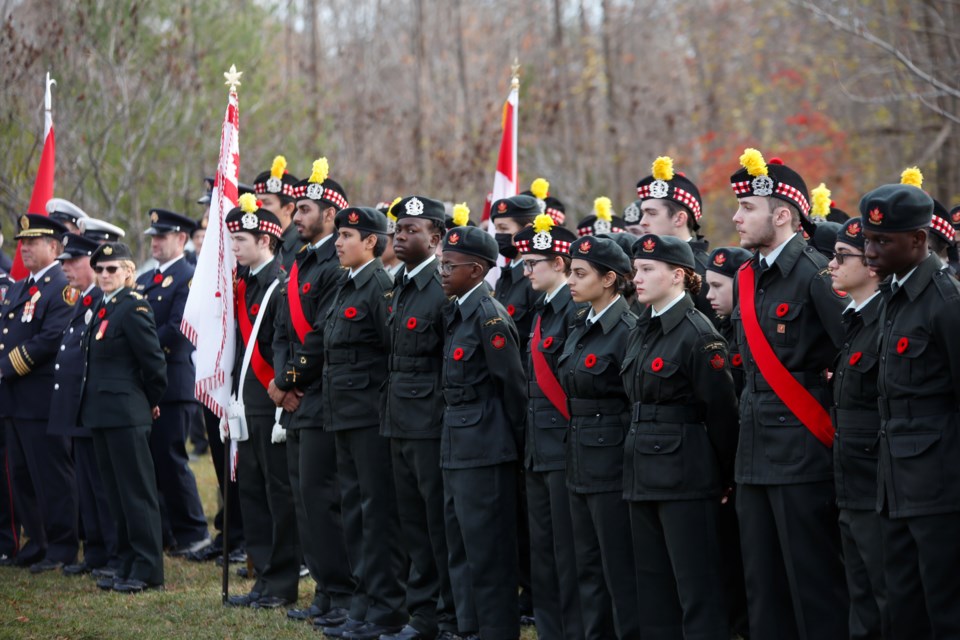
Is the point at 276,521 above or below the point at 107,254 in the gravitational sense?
below

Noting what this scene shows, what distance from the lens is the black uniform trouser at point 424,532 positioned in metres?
7.61

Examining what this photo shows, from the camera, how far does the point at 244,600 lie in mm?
8805

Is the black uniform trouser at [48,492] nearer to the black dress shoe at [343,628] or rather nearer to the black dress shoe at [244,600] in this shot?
the black dress shoe at [244,600]

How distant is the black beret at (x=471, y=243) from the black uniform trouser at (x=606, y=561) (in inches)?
62.6

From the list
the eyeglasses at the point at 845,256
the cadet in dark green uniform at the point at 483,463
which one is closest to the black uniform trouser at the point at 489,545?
the cadet in dark green uniform at the point at 483,463

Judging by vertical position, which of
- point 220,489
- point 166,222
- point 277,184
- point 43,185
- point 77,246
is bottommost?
point 220,489

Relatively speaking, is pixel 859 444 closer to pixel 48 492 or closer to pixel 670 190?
pixel 670 190

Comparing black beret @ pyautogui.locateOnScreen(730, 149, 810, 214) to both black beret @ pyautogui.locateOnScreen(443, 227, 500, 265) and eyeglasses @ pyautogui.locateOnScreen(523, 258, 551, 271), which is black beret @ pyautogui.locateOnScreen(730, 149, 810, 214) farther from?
black beret @ pyautogui.locateOnScreen(443, 227, 500, 265)

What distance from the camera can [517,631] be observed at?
7.32m

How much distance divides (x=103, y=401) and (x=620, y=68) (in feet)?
70.4

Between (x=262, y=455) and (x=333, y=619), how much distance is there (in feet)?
4.38

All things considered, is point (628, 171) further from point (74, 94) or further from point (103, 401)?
point (103, 401)

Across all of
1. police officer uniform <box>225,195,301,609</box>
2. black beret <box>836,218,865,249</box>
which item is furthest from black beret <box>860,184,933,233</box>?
police officer uniform <box>225,195,301,609</box>

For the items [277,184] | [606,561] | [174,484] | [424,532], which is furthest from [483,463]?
[174,484]
